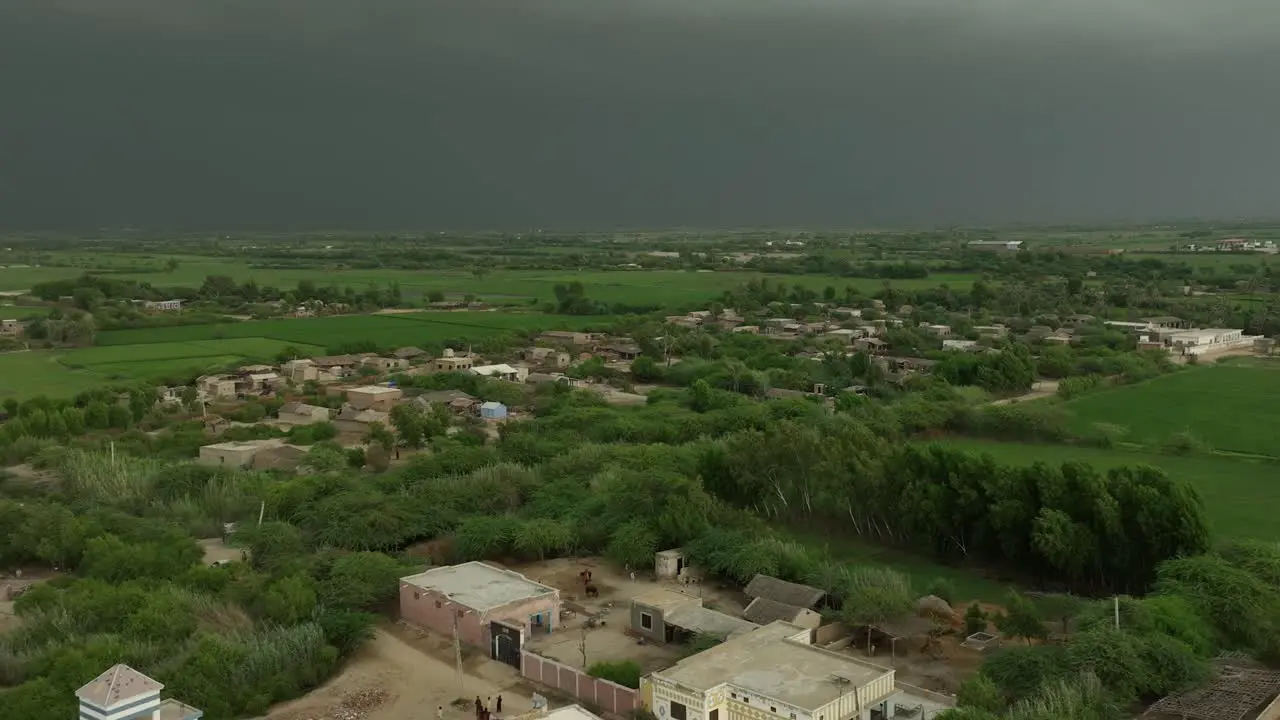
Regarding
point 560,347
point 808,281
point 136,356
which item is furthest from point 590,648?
point 808,281

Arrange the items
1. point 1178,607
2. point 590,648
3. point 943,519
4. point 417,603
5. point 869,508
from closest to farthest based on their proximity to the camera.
Result: point 1178,607 → point 590,648 → point 417,603 → point 943,519 → point 869,508

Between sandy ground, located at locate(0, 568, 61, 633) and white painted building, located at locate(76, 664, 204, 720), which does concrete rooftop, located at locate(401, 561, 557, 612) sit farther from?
sandy ground, located at locate(0, 568, 61, 633)

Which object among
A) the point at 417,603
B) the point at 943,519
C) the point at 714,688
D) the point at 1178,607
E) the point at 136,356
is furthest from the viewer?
the point at 136,356

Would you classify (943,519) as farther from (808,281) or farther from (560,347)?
(808,281)

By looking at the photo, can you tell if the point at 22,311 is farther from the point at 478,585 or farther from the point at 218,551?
the point at 478,585

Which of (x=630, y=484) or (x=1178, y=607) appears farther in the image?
(x=630, y=484)

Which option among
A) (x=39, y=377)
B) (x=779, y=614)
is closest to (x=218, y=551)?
(x=779, y=614)
